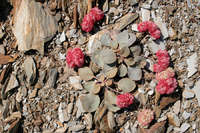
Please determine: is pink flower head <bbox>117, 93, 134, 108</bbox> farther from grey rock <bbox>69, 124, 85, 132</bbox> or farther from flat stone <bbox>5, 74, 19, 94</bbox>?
flat stone <bbox>5, 74, 19, 94</bbox>

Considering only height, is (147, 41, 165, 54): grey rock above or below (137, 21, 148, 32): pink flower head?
below

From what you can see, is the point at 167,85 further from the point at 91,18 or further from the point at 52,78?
the point at 52,78

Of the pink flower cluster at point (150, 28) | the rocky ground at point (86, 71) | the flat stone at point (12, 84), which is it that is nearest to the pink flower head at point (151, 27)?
the pink flower cluster at point (150, 28)

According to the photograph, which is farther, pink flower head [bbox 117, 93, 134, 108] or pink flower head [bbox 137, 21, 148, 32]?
pink flower head [bbox 137, 21, 148, 32]

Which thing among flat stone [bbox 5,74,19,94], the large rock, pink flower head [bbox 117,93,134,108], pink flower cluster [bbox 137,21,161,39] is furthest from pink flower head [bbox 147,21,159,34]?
flat stone [bbox 5,74,19,94]

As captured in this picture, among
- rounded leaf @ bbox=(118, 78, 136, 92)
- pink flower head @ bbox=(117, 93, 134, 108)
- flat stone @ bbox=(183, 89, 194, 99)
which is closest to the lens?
pink flower head @ bbox=(117, 93, 134, 108)

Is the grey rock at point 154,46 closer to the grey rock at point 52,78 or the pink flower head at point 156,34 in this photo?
the pink flower head at point 156,34
